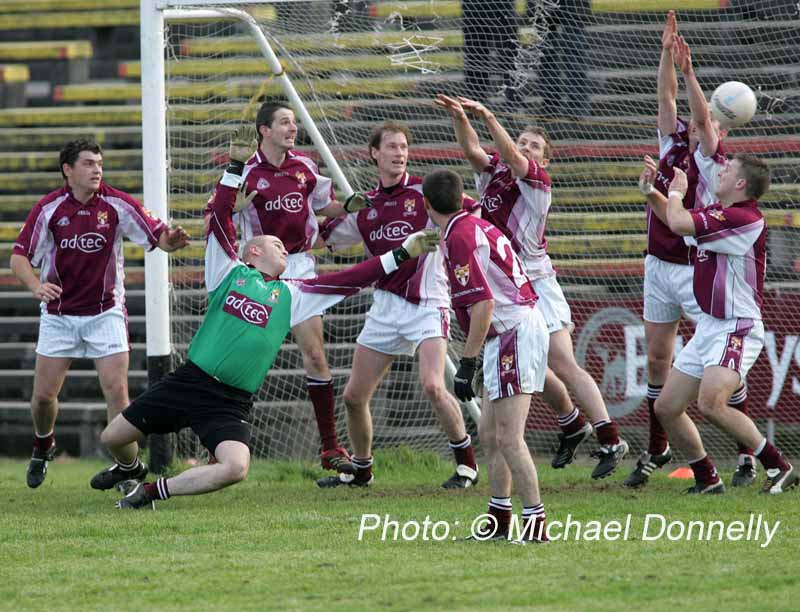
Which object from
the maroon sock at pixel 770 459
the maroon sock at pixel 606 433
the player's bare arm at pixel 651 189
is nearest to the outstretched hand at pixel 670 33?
the player's bare arm at pixel 651 189

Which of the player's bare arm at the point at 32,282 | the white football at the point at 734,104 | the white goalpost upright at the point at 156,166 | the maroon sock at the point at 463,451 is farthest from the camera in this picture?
the white goalpost upright at the point at 156,166

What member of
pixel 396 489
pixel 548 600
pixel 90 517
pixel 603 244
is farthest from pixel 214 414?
pixel 603 244

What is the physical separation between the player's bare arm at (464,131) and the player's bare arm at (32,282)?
2759 millimetres

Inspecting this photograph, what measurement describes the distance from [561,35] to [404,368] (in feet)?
9.83

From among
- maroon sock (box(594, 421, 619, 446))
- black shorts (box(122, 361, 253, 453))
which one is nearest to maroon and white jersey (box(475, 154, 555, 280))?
maroon sock (box(594, 421, 619, 446))

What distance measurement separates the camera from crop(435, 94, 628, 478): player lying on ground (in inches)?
320

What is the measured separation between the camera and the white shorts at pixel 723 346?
7516 mm

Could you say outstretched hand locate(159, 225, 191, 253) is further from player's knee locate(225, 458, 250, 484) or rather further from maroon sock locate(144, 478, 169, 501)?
player's knee locate(225, 458, 250, 484)

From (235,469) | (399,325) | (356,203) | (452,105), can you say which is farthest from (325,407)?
(452,105)

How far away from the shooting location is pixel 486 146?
36.1 ft

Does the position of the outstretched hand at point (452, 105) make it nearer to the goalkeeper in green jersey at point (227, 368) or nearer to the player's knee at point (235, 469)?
the goalkeeper in green jersey at point (227, 368)

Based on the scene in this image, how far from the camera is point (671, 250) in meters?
8.23

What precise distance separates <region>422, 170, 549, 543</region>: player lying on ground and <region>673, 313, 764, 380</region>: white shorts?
1.65 m

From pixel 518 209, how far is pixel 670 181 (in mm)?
990
